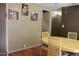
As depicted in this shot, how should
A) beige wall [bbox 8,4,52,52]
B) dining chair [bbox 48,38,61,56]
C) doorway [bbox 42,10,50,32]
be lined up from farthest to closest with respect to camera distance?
beige wall [bbox 8,4,52,52]
doorway [bbox 42,10,50,32]
dining chair [bbox 48,38,61,56]

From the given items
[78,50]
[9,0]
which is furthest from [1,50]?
[78,50]

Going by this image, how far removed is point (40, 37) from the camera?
91.6 inches

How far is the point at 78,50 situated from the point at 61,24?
706 millimetres

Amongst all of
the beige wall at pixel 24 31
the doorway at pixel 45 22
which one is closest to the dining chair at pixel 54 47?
the doorway at pixel 45 22

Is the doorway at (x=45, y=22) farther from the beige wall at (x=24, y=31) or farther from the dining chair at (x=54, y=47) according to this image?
the dining chair at (x=54, y=47)

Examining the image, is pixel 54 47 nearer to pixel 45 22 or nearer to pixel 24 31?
pixel 45 22

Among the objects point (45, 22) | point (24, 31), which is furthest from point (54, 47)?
point (24, 31)

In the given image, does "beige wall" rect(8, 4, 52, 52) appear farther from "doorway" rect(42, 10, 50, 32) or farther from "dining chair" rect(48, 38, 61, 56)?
"dining chair" rect(48, 38, 61, 56)

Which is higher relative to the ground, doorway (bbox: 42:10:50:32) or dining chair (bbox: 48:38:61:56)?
doorway (bbox: 42:10:50:32)

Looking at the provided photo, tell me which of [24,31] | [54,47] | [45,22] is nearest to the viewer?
[54,47]

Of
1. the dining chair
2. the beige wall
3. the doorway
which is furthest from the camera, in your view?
the beige wall

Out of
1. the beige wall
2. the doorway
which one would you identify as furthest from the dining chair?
the beige wall

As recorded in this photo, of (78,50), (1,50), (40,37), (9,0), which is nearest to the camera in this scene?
(9,0)

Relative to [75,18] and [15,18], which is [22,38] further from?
[75,18]
